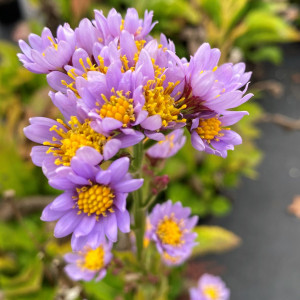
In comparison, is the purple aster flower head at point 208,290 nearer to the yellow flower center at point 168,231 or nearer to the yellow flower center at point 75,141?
A: the yellow flower center at point 168,231

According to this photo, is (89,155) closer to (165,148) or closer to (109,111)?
(109,111)

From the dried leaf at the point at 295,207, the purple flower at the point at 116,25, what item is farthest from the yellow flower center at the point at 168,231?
the dried leaf at the point at 295,207

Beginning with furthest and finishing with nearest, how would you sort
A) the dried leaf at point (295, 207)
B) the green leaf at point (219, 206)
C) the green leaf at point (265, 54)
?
the green leaf at point (265, 54) < the dried leaf at point (295, 207) < the green leaf at point (219, 206)

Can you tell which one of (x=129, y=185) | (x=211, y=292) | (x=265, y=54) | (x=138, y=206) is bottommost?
(x=211, y=292)

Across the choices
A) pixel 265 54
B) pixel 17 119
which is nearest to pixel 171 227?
pixel 17 119

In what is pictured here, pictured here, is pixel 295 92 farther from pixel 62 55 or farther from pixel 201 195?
pixel 62 55

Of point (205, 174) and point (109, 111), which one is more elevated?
point (109, 111)
